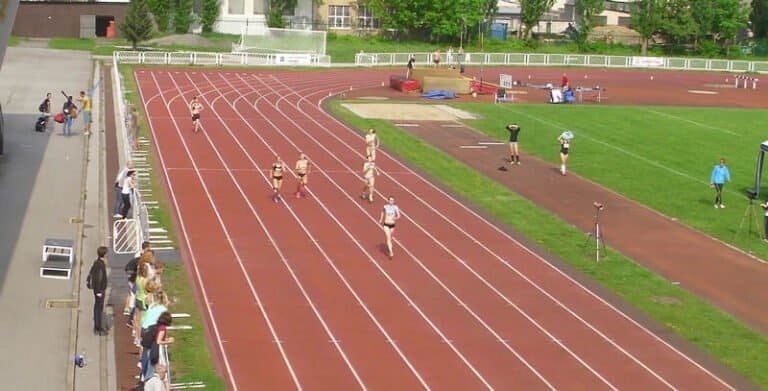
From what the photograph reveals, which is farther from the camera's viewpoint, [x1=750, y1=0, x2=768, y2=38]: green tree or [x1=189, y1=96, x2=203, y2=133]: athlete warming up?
[x1=750, y1=0, x2=768, y2=38]: green tree

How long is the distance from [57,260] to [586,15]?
259 ft

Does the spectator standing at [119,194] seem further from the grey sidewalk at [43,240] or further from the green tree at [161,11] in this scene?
the green tree at [161,11]

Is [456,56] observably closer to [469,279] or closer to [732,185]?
[732,185]

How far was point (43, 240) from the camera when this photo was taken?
27.9 meters

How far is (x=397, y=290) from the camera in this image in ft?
83.0

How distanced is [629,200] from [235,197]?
11.3 metres

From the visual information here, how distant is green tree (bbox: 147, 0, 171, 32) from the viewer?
93.8 metres

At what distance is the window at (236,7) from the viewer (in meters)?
97.6

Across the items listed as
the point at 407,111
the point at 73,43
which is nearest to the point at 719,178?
the point at 407,111

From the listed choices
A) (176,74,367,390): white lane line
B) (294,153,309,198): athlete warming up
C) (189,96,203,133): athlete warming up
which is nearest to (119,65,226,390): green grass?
(176,74,367,390): white lane line

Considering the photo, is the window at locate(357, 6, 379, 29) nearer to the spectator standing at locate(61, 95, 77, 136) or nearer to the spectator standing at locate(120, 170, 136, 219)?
the spectator standing at locate(61, 95, 77, 136)

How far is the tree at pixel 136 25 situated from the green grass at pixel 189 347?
57.0m

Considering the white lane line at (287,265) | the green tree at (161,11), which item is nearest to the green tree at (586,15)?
the green tree at (161,11)

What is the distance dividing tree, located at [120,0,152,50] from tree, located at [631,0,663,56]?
38083 millimetres
